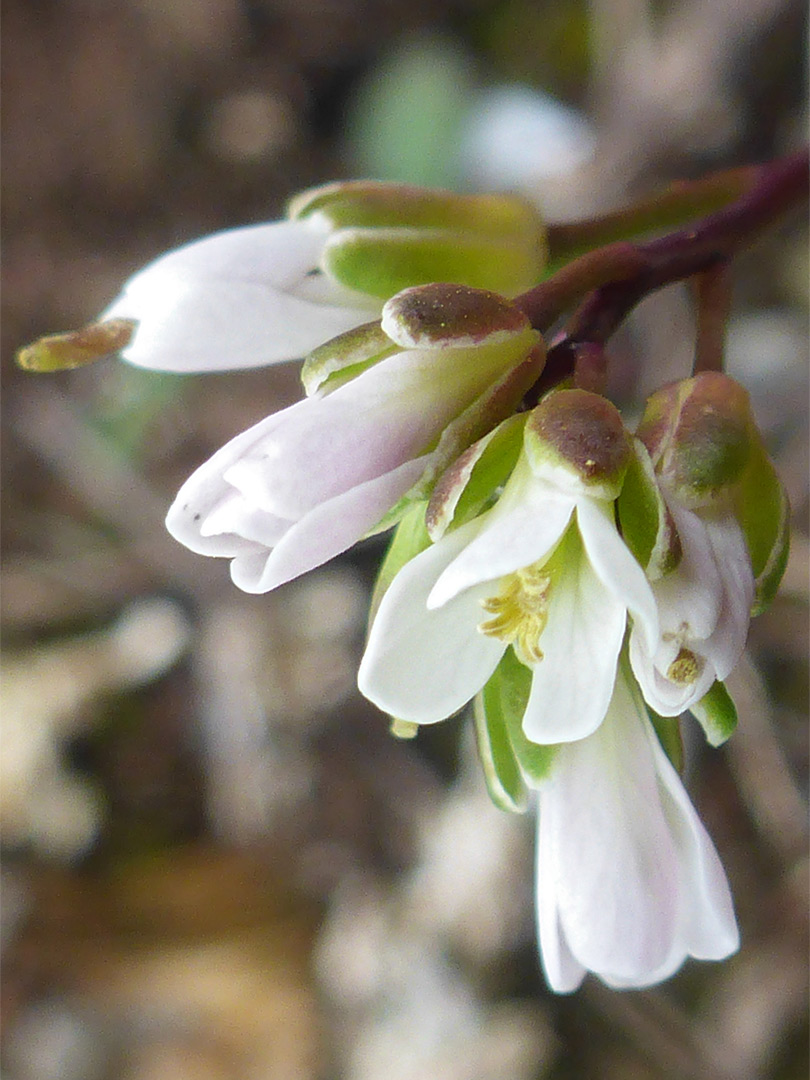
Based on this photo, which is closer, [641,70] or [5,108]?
[641,70]

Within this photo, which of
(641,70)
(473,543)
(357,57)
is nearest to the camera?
(473,543)

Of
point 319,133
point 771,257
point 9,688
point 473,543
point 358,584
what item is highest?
point 473,543

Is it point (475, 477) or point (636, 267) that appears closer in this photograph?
point (475, 477)

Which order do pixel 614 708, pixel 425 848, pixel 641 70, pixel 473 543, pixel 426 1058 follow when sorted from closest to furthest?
pixel 473 543
pixel 614 708
pixel 426 1058
pixel 425 848
pixel 641 70

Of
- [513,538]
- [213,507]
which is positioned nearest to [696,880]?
[513,538]

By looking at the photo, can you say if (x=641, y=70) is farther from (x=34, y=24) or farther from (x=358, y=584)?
(x=34, y=24)

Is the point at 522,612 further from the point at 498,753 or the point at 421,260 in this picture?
the point at 421,260

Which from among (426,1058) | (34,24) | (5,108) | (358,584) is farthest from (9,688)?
(34,24)

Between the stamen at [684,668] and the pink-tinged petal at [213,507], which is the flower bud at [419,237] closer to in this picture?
the pink-tinged petal at [213,507]

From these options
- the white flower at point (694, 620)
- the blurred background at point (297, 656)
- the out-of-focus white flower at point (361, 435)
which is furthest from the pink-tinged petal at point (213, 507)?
the blurred background at point (297, 656)
